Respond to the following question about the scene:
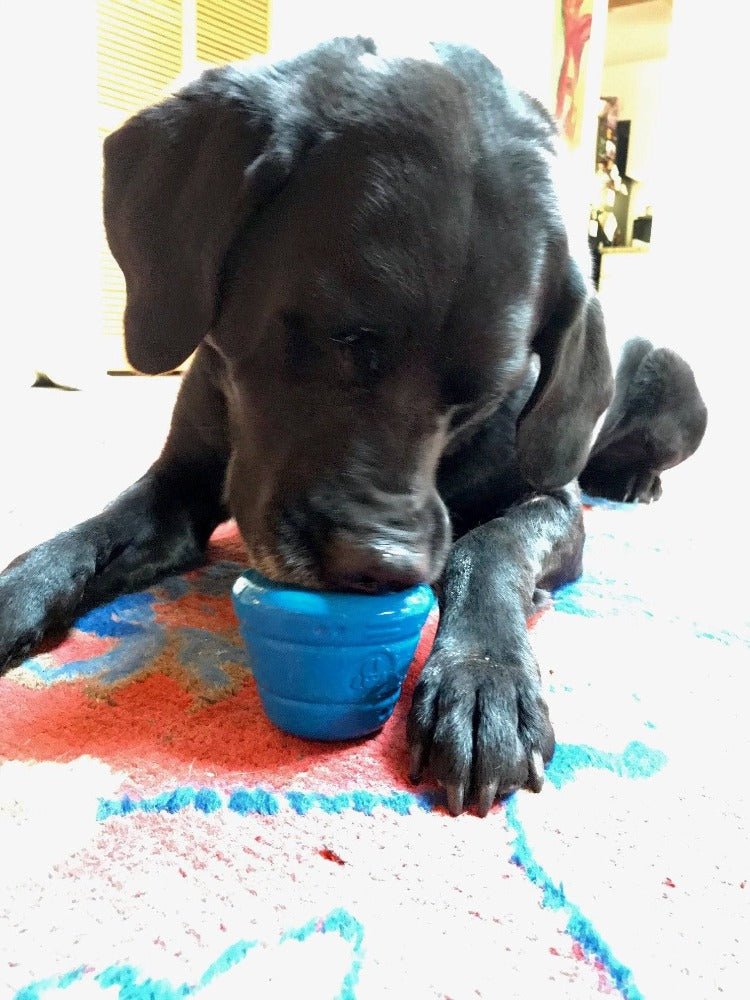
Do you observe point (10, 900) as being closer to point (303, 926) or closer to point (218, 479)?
point (303, 926)

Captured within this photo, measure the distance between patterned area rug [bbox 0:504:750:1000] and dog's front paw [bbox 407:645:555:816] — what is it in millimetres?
26

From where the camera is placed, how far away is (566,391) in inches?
56.1

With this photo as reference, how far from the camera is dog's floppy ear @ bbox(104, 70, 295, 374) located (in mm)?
1156

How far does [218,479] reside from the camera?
167cm

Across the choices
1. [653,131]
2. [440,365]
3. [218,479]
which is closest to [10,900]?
[440,365]

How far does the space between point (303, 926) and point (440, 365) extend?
674mm

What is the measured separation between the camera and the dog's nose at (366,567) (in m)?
1.03

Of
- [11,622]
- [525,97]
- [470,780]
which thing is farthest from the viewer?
[525,97]

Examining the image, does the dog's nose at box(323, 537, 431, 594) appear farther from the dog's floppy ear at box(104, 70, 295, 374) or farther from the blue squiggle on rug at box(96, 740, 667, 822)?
the dog's floppy ear at box(104, 70, 295, 374)

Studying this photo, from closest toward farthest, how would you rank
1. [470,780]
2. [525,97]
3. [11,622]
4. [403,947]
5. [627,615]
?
[403,947]
[470,780]
[11,622]
[525,97]
[627,615]

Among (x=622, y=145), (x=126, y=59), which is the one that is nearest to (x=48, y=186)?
(x=126, y=59)

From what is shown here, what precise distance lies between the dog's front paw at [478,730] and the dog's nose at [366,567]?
0.12 m

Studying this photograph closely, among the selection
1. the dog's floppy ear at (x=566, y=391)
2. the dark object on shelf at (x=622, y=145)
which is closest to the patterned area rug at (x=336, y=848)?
the dog's floppy ear at (x=566, y=391)

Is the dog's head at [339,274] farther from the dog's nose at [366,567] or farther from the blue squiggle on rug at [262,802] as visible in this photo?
the blue squiggle on rug at [262,802]
